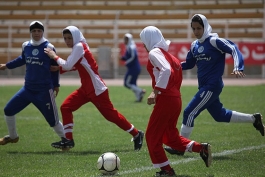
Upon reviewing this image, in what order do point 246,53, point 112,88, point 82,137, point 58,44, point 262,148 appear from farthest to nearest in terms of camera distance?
point 58,44 → point 246,53 → point 112,88 → point 82,137 → point 262,148

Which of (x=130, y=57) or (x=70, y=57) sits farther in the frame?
(x=130, y=57)

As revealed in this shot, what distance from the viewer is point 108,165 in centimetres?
803

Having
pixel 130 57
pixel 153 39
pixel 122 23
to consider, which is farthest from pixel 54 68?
pixel 122 23

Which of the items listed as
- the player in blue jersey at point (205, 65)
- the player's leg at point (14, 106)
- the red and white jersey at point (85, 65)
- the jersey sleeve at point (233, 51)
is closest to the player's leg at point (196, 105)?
the player in blue jersey at point (205, 65)

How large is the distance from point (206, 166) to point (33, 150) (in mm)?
3414

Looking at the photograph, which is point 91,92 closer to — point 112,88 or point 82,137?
point 82,137

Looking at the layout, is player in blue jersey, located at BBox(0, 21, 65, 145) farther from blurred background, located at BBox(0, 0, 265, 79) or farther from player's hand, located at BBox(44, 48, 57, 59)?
blurred background, located at BBox(0, 0, 265, 79)

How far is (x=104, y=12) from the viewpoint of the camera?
3484 centimetres

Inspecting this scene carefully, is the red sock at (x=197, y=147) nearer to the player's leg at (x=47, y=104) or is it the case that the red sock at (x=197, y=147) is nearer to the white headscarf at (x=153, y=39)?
the white headscarf at (x=153, y=39)

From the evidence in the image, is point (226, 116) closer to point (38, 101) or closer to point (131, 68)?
point (38, 101)

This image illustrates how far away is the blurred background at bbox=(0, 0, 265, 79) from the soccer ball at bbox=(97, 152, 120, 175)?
21950mm

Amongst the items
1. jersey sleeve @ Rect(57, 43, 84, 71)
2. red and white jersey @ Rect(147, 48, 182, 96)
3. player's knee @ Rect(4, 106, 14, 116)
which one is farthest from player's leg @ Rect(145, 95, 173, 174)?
player's knee @ Rect(4, 106, 14, 116)

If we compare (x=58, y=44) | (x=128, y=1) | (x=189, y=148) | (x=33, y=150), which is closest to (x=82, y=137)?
(x=33, y=150)

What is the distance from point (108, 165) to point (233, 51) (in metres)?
2.82
